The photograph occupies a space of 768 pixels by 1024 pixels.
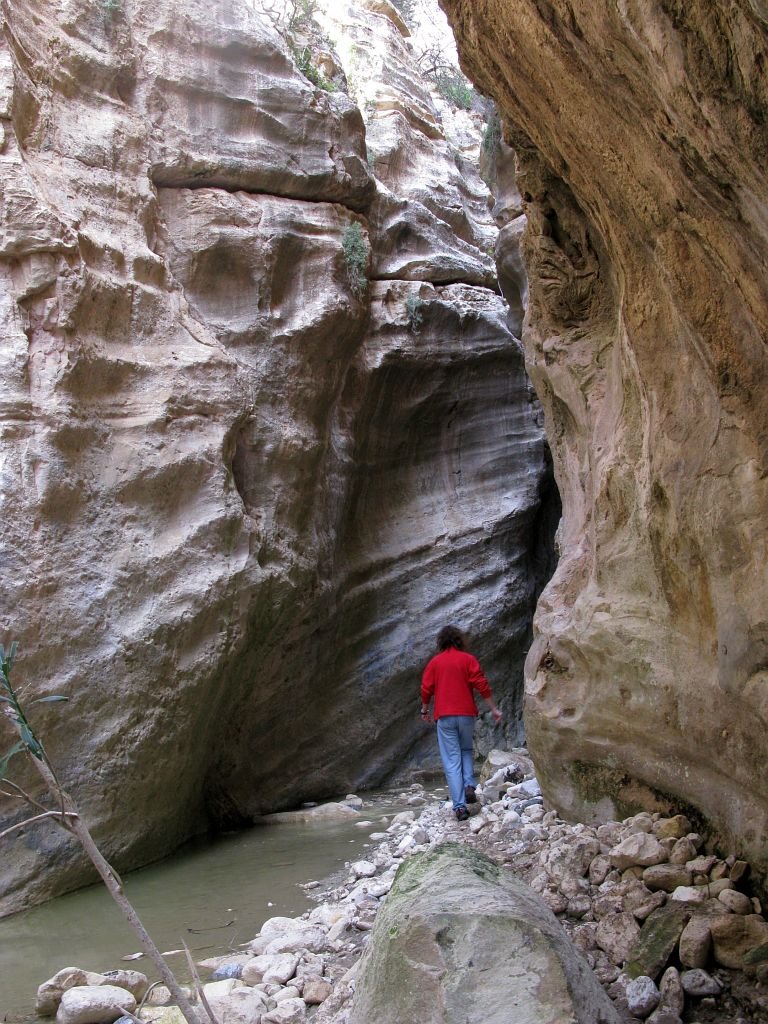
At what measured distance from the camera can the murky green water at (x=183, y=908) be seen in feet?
13.8

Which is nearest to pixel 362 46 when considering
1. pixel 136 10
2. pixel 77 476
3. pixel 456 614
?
pixel 136 10

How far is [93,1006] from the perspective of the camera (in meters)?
3.33

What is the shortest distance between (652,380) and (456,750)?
298cm

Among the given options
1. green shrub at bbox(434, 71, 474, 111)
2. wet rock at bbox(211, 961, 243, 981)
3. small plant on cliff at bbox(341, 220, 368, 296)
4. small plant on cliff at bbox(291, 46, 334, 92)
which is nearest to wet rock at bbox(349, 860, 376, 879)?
wet rock at bbox(211, 961, 243, 981)

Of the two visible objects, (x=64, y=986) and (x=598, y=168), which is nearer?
(x=64, y=986)

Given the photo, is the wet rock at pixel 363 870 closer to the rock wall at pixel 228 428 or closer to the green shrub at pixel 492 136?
the rock wall at pixel 228 428

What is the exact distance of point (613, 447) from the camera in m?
5.07

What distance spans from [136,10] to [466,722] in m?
6.91

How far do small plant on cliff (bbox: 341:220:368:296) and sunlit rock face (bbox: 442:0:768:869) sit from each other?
11.6ft

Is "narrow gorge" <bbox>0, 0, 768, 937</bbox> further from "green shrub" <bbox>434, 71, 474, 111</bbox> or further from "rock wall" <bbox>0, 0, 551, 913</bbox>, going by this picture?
"green shrub" <bbox>434, 71, 474, 111</bbox>

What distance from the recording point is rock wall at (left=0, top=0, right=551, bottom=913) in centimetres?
614

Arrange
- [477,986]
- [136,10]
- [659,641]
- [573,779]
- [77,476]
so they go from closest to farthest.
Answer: [477,986] → [659,641] → [573,779] → [77,476] → [136,10]

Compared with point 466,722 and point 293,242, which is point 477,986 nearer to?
point 466,722

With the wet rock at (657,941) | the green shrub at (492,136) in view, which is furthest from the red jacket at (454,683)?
the green shrub at (492,136)
